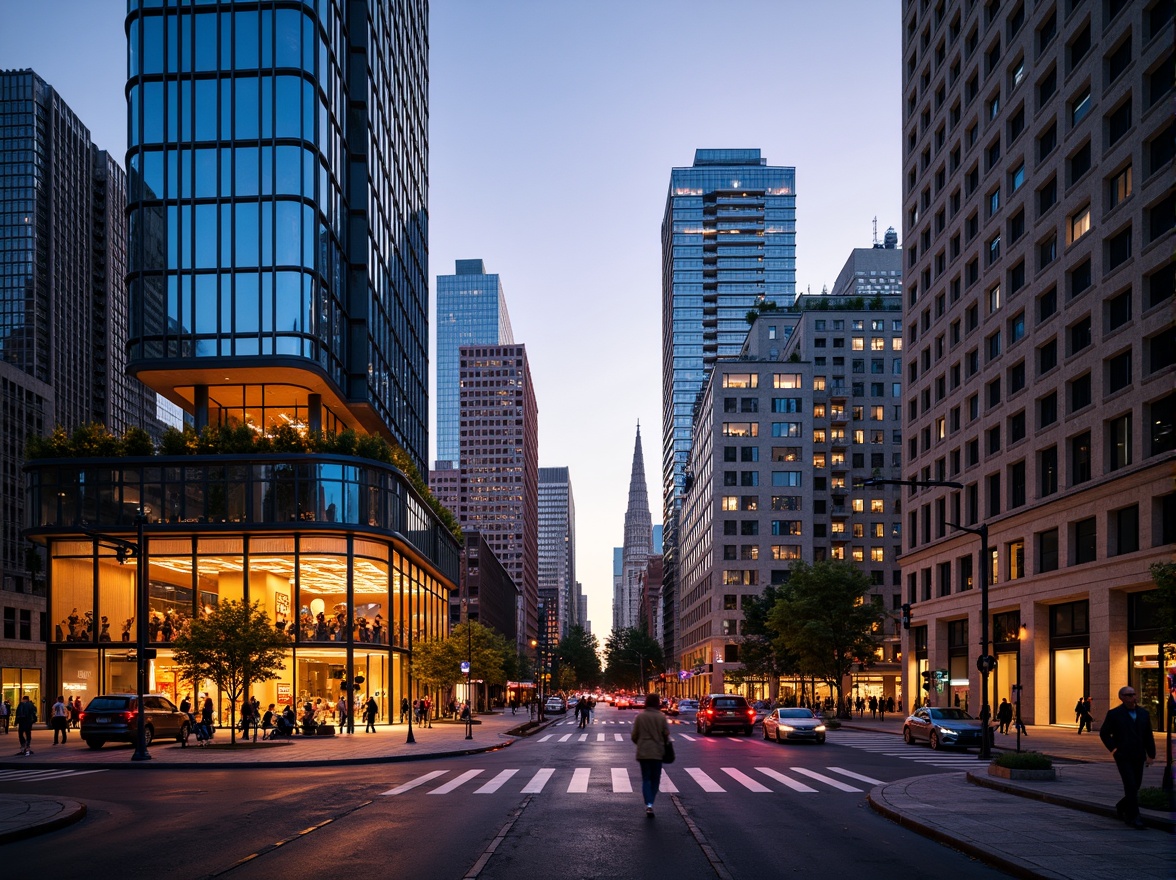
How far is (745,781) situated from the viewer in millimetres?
22562

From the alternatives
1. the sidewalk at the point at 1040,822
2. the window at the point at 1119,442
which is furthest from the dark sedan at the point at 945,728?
the window at the point at 1119,442

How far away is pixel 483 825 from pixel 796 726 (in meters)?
24.1

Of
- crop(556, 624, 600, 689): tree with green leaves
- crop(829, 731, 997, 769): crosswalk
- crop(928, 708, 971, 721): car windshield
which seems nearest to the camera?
crop(829, 731, 997, 769): crosswalk

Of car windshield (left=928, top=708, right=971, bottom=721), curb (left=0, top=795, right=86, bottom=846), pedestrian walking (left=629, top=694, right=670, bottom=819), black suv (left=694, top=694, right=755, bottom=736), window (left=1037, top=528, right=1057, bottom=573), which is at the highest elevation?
window (left=1037, top=528, right=1057, bottom=573)

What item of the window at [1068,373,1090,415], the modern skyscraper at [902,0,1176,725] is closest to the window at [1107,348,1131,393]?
the modern skyscraper at [902,0,1176,725]

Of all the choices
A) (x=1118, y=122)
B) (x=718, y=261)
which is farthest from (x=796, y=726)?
(x=718, y=261)

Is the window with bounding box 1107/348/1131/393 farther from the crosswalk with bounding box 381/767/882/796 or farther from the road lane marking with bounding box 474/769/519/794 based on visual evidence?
the road lane marking with bounding box 474/769/519/794

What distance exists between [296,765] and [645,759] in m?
16.5

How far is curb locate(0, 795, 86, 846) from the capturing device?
14.3m

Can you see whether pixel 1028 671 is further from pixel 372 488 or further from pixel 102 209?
Result: pixel 102 209

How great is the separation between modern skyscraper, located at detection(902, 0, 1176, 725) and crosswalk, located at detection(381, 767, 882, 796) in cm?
785

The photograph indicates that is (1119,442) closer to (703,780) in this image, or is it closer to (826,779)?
(826,779)

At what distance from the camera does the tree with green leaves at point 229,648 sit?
35250 mm

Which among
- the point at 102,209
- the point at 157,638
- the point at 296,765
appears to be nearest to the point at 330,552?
the point at 157,638
